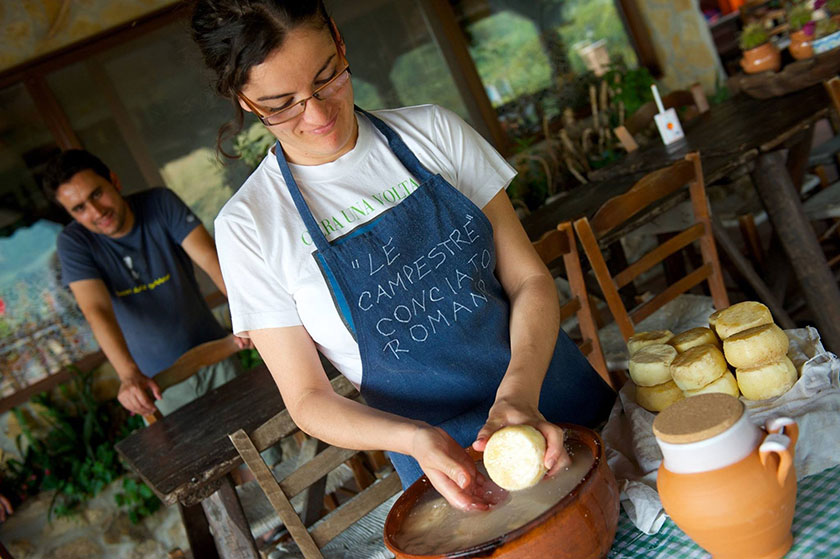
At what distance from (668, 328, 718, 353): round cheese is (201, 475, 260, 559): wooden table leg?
4.96 ft

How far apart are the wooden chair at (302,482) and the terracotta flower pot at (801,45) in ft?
10.2

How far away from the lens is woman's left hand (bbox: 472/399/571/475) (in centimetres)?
118

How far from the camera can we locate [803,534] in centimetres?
107

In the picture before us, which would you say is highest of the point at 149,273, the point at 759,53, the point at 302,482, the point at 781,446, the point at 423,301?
the point at 149,273

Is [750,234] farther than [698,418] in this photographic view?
Yes

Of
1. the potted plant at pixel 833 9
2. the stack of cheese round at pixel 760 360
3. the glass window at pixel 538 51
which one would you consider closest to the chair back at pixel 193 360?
the stack of cheese round at pixel 760 360

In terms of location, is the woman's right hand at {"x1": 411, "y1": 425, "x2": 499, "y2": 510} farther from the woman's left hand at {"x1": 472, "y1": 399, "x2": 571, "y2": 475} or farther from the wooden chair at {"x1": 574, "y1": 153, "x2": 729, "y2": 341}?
the wooden chair at {"x1": 574, "y1": 153, "x2": 729, "y2": 341}

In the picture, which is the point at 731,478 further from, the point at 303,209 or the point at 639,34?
the point at 639,34

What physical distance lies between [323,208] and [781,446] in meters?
0.92

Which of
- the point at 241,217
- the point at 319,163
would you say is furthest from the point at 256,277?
A: the point at 319,163

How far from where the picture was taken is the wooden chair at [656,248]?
2719mm

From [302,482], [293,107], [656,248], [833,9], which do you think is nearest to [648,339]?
[293,107]

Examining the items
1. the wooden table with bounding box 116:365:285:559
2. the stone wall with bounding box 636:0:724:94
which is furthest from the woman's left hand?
the stone wall with bounding box 636:0:724:94

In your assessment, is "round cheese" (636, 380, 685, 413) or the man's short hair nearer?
"round cheese" (636, 380, 685, 413)
